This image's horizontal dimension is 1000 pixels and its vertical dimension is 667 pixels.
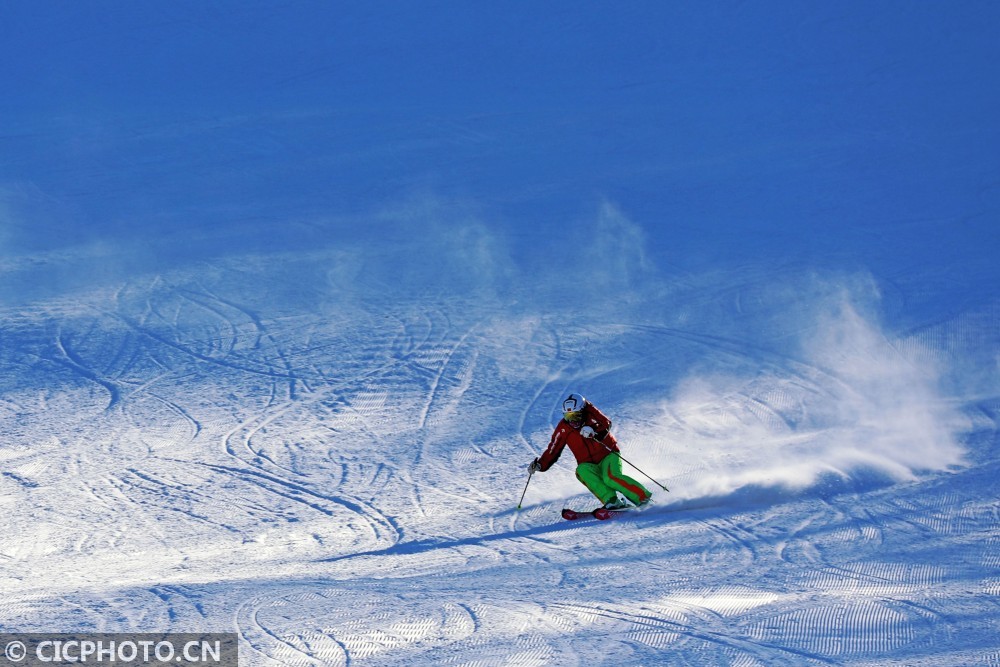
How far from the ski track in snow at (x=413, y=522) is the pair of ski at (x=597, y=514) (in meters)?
0.09

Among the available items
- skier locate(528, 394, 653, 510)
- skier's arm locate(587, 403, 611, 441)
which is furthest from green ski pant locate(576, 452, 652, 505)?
skier's arm locate(587, 403, 611, 441)

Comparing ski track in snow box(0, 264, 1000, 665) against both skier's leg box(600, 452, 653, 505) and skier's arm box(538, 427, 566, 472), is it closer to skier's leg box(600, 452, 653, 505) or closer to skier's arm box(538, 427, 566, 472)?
skier's leg box(600, 452, 653, 505)

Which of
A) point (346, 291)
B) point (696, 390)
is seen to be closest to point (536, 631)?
point (696, 390)

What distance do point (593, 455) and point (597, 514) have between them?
0.45 meters

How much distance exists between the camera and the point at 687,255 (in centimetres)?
1539

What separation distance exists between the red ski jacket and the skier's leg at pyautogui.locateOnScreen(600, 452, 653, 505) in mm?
57

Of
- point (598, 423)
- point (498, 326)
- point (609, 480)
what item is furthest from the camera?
point (498, 326)

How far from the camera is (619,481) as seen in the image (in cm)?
955

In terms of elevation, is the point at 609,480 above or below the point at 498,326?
below

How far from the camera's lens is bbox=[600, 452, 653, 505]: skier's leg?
9.49 metres

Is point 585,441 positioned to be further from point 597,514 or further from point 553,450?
point 597,514

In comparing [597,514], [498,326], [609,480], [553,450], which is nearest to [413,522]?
[553,450]

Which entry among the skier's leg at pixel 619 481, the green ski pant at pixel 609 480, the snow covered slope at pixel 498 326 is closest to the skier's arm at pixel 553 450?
the green ski pant at pixel 609 480

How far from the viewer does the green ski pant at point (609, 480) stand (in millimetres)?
9500
